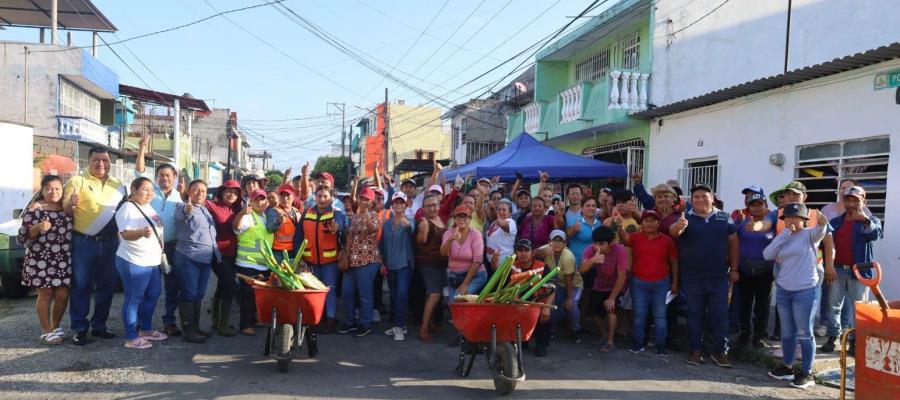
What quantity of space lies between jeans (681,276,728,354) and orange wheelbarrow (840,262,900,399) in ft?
6.21

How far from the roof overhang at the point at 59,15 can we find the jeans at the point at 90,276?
69.6 feet

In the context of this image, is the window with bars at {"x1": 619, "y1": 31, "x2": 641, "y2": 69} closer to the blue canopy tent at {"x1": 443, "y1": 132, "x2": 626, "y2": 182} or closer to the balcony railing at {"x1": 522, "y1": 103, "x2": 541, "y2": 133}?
the balcony railing at {"x1": 522, "y1": 103, "x2": 541, "y2": 133}

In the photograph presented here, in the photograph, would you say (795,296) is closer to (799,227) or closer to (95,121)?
(799,227)

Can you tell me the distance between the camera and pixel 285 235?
6684mm

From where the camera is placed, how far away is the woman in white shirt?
5766mm

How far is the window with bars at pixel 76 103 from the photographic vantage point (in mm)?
23422

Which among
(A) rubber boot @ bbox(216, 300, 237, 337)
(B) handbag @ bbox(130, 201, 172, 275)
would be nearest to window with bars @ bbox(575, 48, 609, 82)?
(A) rubber boot @ bbox(216, 300, 237, 337)

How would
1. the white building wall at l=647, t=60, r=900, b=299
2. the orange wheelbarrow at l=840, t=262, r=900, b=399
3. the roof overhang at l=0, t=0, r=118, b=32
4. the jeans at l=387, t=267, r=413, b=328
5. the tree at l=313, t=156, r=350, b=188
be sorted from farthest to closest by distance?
1. the tree at l=313, t=156, r=350, b=188
2. the roof overhang at l=0, t=0, r=118, b=32
3. the white building wall at l=647, t=60, r=900, b=299
4. the jeans at l=387, t=267, r=413, b=328
5. the orange wheelbarrow at l=840, t=262, r=900, b=399

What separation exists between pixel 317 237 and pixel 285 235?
0.38 metres

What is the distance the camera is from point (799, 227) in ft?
17.9

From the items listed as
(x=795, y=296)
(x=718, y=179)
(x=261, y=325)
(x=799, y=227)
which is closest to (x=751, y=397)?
(x=795, y=296)

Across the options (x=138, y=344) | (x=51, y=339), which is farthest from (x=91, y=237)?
(x=138, y=344)

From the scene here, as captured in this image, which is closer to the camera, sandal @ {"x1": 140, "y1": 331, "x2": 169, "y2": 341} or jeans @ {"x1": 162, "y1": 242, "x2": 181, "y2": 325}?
sandal @ {"x1": 140, "y1": 331, "x2": 169, "y2": 341}

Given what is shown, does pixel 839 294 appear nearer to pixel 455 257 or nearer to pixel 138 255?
pixel 455 257
